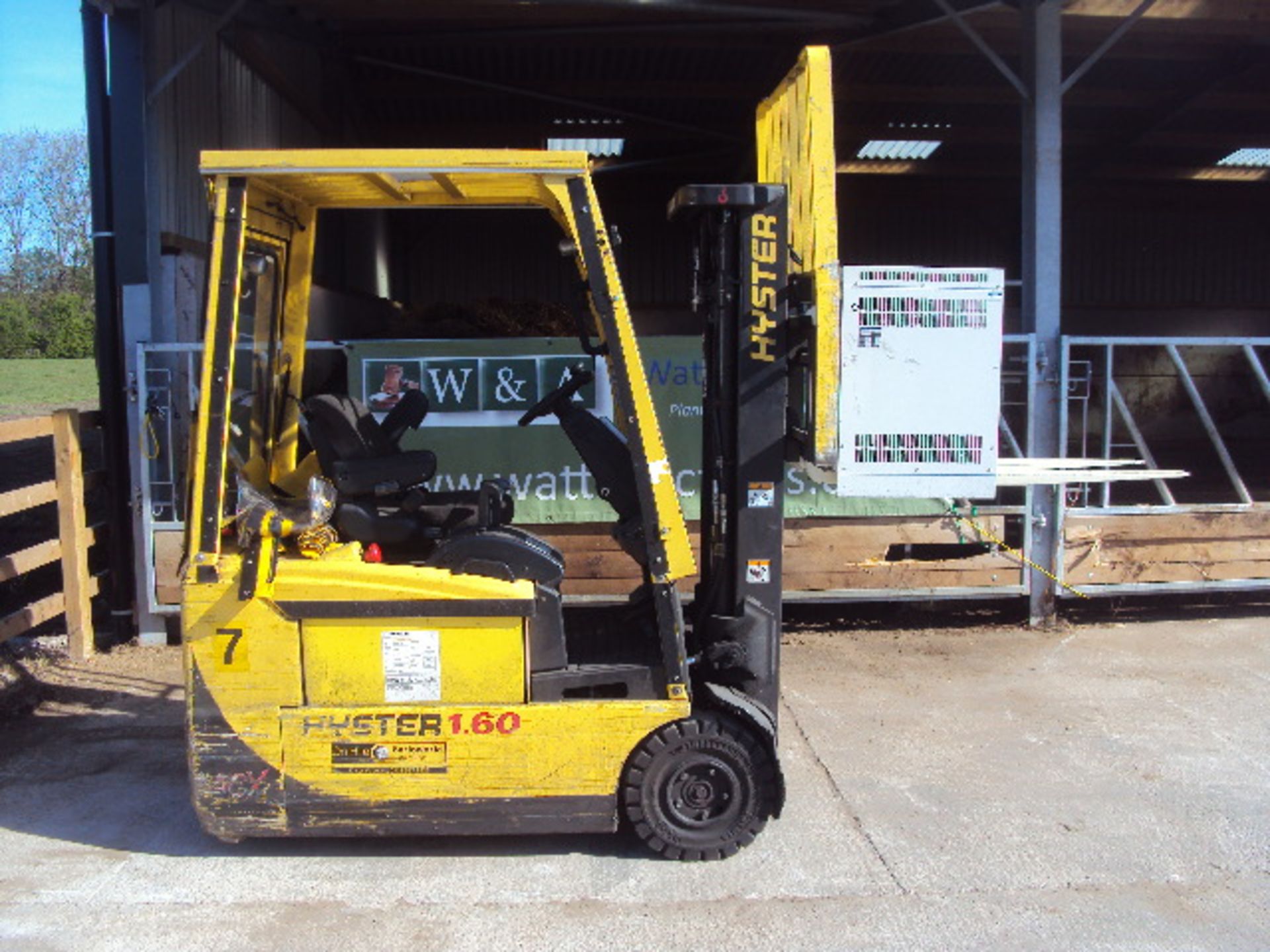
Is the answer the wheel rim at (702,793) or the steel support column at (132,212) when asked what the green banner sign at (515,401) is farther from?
the wheel rim at (702,793)

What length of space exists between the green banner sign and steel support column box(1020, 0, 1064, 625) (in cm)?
174

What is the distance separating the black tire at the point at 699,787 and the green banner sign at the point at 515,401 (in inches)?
135

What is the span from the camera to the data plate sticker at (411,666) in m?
4.08

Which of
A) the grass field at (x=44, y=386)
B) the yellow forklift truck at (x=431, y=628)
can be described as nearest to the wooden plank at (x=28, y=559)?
the yellow forklift truck at (x=431, y=628)

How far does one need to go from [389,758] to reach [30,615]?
12.6ft

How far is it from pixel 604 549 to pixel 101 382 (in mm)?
3712

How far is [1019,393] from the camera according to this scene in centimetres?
827

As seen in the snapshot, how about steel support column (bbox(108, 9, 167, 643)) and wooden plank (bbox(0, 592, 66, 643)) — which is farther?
steel support column (bbox(108, 9, 167, 643))

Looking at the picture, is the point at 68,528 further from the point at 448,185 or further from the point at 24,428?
the point at 448,185

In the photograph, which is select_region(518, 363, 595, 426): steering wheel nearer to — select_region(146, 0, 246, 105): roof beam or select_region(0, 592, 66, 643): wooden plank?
select_region(0, 592, 66, 643): wooden plank

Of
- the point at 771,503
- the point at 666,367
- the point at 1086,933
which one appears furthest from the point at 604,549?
the point at 1086,933

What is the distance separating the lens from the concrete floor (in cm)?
384

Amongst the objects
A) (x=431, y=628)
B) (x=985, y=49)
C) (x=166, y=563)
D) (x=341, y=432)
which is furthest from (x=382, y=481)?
(x=985, y=49)


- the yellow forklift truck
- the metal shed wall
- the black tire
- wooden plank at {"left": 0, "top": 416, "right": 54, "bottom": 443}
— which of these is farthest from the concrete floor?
the metal shed wall
